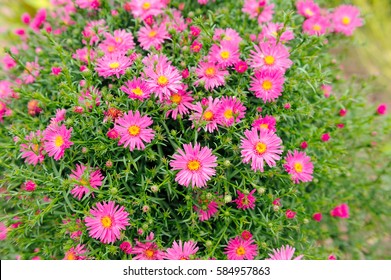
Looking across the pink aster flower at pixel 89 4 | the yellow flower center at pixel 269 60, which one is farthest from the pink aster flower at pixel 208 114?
the pink aster flower at pixel 89 4

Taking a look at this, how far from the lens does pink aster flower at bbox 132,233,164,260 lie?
4.17 feet

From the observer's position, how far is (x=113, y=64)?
1.32m

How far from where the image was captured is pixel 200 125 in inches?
48.9

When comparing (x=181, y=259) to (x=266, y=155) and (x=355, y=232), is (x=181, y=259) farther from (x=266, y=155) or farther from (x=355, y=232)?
(x=355, y=232)

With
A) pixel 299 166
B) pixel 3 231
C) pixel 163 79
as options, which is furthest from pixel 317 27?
pixel 3 231

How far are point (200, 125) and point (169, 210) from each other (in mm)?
312

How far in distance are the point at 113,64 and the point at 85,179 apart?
0.38 meters

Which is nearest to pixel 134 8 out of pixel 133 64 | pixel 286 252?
pixel 133 64

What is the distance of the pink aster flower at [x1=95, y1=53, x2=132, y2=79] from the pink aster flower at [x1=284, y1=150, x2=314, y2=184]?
60 centimetres

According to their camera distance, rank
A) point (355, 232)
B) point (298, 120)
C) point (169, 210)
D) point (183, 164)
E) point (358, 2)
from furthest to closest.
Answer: point (358, 2) → point (355, 232) → point (298, 120) → point (169, 210) → point (183, 164)

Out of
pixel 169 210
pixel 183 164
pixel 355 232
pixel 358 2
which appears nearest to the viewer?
pixel 183 164

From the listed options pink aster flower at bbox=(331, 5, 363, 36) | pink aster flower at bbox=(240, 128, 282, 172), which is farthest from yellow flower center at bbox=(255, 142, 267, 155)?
pink aster flower at bbox=(331, 5, 363, 36)

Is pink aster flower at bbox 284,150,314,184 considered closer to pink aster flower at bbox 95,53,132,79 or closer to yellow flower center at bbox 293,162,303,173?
yellow flower center at bbox 293,162,303,173

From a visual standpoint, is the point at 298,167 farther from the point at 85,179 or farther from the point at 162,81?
the point at 85,179
